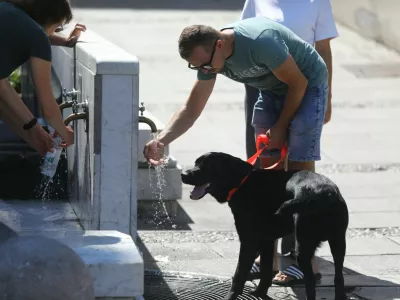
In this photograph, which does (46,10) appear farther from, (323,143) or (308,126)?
(323,143)

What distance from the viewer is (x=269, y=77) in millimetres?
5309

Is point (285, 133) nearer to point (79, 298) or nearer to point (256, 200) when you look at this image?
point (256, 200)

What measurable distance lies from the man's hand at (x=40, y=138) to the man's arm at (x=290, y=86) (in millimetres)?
1285

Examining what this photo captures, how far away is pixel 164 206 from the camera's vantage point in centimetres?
729

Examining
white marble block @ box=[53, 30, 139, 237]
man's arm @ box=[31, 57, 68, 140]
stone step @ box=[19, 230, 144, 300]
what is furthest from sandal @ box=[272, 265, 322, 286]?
man's arm @ box=[31, 57, 68, 140]

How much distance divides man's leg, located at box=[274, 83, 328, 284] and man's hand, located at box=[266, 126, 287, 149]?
0.17 feet

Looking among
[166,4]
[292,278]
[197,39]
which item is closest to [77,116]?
[197,39]

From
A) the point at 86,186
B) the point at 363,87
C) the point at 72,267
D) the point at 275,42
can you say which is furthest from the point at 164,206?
the point at 363,87

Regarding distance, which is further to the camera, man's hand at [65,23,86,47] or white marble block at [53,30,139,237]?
man's hand at [65,23,86,47]

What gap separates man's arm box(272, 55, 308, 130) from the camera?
16.8ft

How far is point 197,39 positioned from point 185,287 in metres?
1.57

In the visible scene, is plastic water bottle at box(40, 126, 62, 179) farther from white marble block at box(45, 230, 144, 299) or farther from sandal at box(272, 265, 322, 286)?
sandal at box(272, 265, 322, 286)

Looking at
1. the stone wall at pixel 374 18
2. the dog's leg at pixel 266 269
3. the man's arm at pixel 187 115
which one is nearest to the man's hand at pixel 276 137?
the man's arm at pixel 187 115

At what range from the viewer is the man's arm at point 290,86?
16.8 ft
